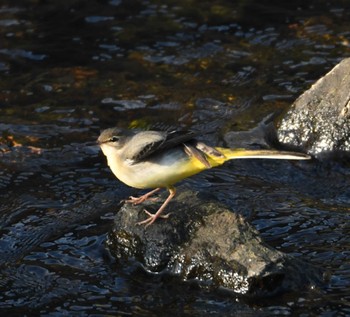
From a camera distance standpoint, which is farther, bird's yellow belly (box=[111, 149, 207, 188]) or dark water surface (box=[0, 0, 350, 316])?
bird's yellow belly (box=[111, 149, 207, 188])

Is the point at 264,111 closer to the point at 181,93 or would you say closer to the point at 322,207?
the point at 181,93

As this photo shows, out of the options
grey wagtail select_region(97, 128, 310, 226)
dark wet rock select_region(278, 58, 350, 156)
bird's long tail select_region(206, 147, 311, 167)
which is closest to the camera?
grey wagtail select_region(97, 128, 310, 226)

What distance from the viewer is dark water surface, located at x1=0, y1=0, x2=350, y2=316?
812cm

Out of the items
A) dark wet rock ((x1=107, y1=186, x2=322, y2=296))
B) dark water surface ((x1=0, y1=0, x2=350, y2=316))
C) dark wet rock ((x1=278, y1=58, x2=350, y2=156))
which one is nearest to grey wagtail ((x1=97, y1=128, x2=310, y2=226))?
dark wet rock ((x1=107, y1=186, x2=322, y2=296))

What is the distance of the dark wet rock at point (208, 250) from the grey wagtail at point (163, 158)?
193 mm

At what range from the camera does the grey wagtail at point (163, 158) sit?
8.27 metres

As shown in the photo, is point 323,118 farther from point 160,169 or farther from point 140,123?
point 160,169

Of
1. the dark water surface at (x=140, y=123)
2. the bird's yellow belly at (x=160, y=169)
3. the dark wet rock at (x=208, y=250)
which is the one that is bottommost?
the dark water surface at (x=140, y=123)

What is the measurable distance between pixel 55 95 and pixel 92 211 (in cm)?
361

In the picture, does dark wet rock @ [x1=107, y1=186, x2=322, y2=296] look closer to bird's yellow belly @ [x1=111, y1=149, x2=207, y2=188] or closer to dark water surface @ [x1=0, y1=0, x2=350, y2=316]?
dark water surface @ [x1=0, y1=0, x2=350, y2=316]

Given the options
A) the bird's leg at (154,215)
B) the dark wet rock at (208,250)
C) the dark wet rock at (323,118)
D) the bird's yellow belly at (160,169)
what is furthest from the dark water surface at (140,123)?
the bird's yellow belly at (160,169)

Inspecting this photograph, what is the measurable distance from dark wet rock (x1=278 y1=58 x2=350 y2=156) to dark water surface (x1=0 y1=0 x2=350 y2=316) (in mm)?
411

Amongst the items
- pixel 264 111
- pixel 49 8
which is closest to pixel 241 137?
pixel 264 111

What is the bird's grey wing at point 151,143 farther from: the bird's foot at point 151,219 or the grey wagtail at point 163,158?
the bird's foot at point 151,219
